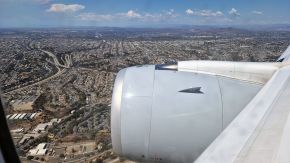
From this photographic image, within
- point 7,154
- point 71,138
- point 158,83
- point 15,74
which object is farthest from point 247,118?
point 15,74

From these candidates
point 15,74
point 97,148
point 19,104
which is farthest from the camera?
point 15,74

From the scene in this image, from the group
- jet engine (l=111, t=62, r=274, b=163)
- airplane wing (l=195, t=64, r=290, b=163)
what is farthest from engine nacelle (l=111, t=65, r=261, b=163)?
airplane wing (l=195, t=64, r=290, b=163)

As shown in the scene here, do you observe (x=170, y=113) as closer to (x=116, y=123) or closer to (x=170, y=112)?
(x=170, y=112)

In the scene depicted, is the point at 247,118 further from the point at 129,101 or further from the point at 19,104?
the point at 19,104

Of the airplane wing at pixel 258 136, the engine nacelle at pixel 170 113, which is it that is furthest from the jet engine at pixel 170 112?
the airplane wing at pixel 258 136

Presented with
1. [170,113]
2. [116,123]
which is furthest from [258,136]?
[116,123]
